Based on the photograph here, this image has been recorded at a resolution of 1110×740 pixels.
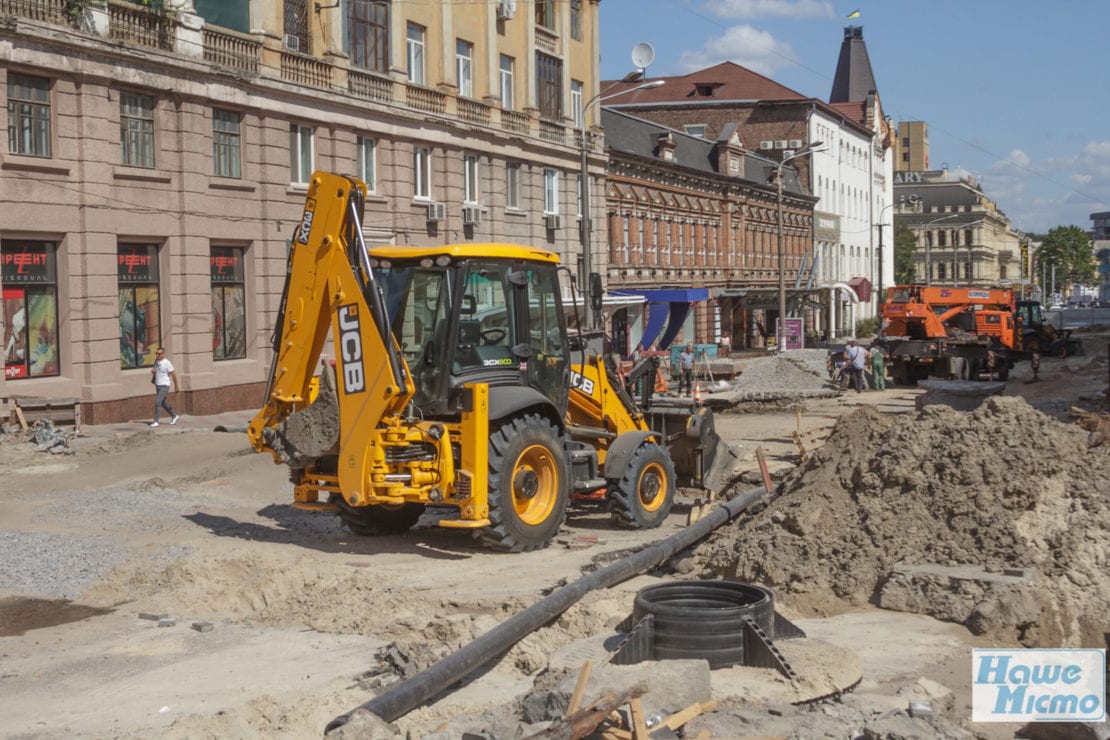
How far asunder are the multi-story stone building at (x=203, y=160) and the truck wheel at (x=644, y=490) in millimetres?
13259

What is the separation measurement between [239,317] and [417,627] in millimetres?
19640

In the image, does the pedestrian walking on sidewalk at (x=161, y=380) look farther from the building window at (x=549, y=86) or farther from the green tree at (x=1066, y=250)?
the green tree at (x=1066, y=250)

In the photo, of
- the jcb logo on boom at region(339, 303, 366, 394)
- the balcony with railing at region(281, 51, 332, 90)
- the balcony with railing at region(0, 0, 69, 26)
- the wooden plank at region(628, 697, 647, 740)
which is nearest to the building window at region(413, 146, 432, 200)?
the balcony with railing at region(281, 51, 332, 90)

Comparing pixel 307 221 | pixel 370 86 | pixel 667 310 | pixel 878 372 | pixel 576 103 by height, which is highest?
pixel 576 103

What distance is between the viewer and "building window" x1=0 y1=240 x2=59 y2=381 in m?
22.2

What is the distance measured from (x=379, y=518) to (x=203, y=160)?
48.4 ft

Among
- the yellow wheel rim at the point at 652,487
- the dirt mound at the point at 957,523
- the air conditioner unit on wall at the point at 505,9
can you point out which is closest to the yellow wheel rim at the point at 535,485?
the yellow wheel rim at the point at 652,487

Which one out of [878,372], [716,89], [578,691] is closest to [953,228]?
[716,89]

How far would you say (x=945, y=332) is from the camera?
39.0 m

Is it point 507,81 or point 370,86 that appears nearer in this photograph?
point 370,86

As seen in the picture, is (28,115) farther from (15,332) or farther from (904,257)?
(904,257)

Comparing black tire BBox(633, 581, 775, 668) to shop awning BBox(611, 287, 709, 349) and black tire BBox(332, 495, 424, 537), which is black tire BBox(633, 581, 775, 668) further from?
shop awning BBox(611, 287, 709, 349)

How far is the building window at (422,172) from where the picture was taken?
1309 inches

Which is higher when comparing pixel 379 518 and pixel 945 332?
pixel 945 332
